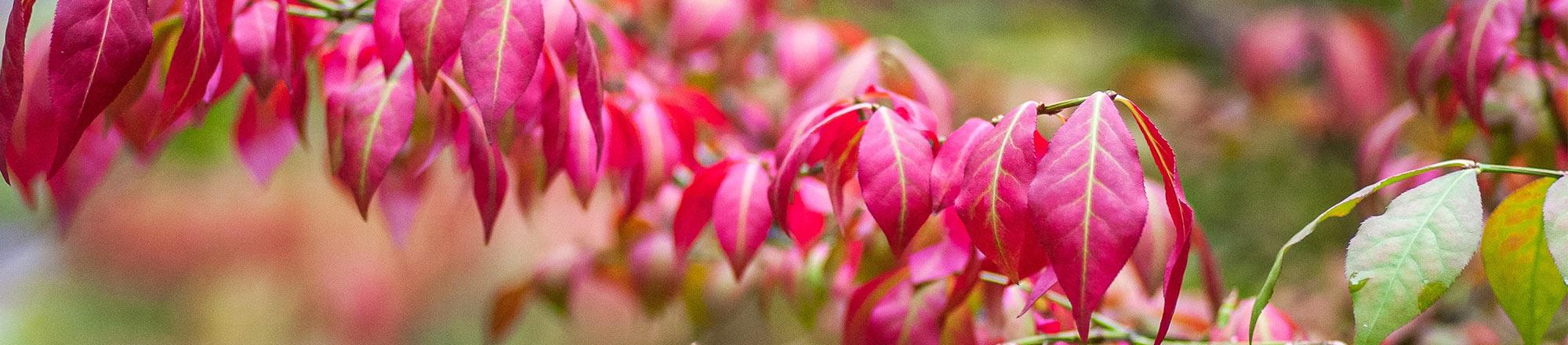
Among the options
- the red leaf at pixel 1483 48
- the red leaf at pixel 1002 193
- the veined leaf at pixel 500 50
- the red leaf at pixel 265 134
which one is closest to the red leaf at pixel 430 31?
the veined leaf at pixel 500 50

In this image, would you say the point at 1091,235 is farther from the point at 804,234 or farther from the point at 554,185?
the point at 554,185

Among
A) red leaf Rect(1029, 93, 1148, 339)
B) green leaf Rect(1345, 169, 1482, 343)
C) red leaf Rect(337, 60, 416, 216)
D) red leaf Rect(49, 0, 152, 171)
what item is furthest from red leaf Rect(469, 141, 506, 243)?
green leaf Rect(1345, 169, 1482, 343)

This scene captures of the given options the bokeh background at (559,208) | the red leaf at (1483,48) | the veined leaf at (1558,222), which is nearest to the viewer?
the veined leaf at (1558,222)

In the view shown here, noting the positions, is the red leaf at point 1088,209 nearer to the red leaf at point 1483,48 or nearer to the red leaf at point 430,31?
the red leaf at point 430,31

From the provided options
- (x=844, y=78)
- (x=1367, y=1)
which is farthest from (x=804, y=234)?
(x=1367, y=1)

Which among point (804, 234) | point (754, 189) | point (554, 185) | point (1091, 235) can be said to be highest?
point (1091, 235)

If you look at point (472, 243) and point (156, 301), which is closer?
point (472, 243)

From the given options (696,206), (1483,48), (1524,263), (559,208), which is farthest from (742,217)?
(559,208)

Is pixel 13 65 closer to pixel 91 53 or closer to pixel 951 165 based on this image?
pixel 91 53
